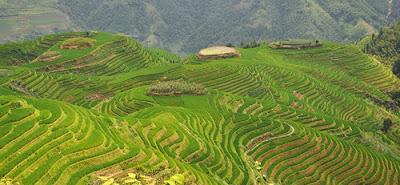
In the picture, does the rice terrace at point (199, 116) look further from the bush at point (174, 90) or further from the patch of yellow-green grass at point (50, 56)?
the patch of yellow-green grass at point (50, 56)

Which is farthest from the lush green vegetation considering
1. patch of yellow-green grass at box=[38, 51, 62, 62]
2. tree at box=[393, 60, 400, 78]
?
patch of yellow-green grass at box=[38, 51, 62, 62]

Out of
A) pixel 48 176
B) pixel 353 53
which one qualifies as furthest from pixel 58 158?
pixel 353 53

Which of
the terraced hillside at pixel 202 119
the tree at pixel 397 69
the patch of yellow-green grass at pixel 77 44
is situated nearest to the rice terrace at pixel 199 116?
the terraced hillside at pixel 202 119

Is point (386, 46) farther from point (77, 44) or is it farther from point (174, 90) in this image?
point (174, 90)

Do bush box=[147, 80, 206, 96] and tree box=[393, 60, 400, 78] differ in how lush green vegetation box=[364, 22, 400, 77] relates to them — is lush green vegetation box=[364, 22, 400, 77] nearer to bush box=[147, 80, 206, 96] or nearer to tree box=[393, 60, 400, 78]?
tree box=[393, 60, 400, 78]

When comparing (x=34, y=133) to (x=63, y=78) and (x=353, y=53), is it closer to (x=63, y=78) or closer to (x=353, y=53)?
(x=63, y=78)
